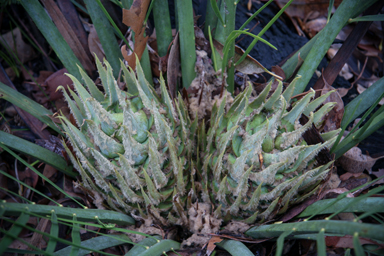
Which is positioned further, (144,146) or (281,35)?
(281,35)

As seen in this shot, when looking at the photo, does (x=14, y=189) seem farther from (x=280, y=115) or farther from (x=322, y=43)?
(x=322, y=43)

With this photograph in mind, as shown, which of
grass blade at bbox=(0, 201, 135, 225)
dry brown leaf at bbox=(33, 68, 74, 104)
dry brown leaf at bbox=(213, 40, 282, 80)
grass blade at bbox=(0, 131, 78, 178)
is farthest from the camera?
dry brown leaf at bbox=(33, 68, 74, 104)

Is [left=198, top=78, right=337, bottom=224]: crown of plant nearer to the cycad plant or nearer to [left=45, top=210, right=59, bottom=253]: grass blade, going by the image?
the cycad plant

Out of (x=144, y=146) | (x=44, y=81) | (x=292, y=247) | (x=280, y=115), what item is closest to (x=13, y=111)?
(x=44, y=81)

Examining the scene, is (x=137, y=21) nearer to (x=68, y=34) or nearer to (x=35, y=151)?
(x=68, y=34)

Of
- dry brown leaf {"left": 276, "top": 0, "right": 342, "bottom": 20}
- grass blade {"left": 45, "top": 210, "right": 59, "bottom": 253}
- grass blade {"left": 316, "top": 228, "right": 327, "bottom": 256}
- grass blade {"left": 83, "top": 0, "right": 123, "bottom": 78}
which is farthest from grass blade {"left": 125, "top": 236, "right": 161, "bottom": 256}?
dry brown leaf {"left": 276, "top": 0, "right": 342, "bottom": 20}

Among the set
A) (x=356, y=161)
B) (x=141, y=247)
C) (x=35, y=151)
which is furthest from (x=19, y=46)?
(x=356, y=161)
